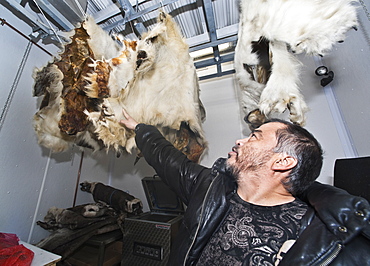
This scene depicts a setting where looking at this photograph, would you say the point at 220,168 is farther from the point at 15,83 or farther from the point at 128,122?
the point at 15,83

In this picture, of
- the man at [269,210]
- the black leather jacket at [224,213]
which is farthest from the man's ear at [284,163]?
the black leather jacket at [224,213]

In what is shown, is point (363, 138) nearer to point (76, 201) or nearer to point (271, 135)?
point (271, 135)

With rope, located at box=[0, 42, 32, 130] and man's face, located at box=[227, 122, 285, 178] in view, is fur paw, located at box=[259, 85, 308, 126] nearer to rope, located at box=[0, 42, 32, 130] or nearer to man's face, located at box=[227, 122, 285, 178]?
man's face, located at box=[227, 122, 285, 178]

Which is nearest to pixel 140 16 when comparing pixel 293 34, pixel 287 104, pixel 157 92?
pixel 157 92

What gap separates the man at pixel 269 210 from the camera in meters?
0.50

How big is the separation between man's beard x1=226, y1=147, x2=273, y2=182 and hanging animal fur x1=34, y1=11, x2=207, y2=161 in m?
0.52

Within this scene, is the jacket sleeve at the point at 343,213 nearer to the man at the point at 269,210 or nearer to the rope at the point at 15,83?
the man at the point at 269,210

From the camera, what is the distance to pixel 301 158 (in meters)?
0.72

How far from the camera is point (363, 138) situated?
1245mm

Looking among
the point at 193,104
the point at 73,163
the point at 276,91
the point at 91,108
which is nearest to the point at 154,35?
the point at 193,104

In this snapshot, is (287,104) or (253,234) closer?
(253,234)

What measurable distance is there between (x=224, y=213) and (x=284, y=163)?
13.2 inches

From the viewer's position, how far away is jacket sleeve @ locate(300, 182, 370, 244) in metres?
0.49

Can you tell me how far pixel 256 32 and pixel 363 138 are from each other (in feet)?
3.71
